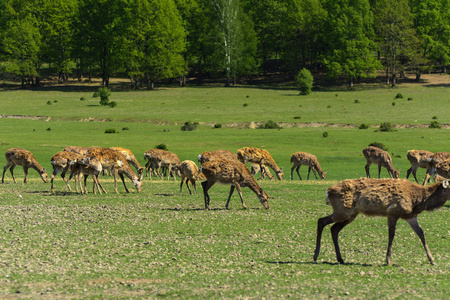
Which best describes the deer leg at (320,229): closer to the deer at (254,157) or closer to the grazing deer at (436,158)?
the grazing deer at (436,158)

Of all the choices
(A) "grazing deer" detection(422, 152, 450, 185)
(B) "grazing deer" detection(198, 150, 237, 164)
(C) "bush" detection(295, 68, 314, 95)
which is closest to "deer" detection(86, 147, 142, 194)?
(B) "grazing deer" detection(198, 150, 237, 164)

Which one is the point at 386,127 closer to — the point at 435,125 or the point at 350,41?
the point at 435,125

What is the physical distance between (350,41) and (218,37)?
24.6m

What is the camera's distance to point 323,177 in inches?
1396

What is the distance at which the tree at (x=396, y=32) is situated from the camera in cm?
10475

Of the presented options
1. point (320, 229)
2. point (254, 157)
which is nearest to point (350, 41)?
point (254, 157)

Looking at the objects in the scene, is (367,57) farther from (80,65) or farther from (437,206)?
(437,206)

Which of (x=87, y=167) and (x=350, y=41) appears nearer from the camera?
(x=87, y=167)

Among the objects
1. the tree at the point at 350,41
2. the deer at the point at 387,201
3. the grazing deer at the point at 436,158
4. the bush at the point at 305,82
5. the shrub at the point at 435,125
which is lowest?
the shrub at the point at 435,125

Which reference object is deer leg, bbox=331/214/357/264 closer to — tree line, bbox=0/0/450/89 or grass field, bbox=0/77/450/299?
grass field, bbox=0/77/450/299

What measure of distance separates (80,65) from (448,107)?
68.4m

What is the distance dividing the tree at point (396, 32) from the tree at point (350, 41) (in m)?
2.37

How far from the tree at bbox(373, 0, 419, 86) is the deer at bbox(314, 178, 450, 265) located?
9460cm

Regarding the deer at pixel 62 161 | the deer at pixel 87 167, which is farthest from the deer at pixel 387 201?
the deer at pixel 62 161
